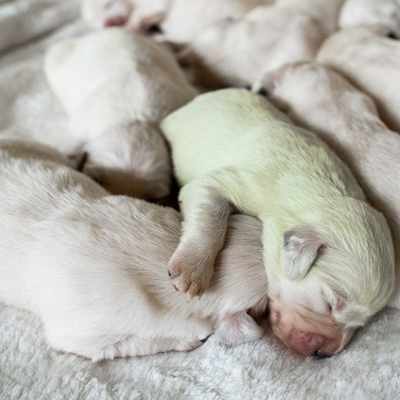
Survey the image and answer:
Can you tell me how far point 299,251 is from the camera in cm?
156

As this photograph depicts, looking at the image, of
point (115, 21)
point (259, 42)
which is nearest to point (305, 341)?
point (259, 42)

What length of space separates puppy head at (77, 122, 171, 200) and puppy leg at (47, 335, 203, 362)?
2.34 ft

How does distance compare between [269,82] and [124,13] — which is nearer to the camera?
[269,82]

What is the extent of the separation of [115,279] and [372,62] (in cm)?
173

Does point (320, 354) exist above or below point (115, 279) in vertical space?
below

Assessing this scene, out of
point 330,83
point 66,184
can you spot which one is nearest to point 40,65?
point 66,184

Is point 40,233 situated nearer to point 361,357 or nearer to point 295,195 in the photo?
point 295,195

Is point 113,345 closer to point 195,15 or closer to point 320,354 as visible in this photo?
point 320,354

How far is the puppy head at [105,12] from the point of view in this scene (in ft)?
12.6

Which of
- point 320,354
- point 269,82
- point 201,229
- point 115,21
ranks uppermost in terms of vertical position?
point 201,229

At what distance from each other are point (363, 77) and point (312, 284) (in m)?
1.36

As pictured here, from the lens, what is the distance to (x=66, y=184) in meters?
2.00

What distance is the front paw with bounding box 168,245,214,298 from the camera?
1.62 meters

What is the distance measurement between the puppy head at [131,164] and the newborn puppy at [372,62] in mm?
1038
